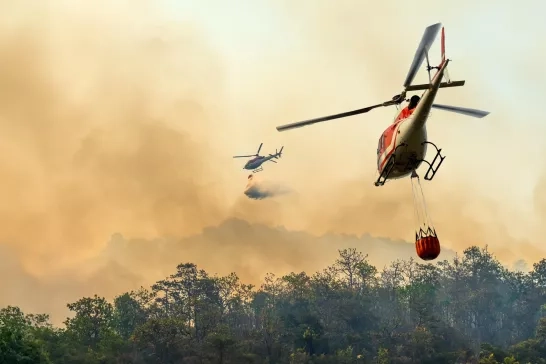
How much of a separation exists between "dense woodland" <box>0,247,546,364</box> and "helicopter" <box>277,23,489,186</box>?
3729 centimetres

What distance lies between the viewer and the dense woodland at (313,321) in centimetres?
Result: 6819

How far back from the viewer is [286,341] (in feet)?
263

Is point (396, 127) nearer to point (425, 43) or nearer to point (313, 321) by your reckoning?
point (425, 43)

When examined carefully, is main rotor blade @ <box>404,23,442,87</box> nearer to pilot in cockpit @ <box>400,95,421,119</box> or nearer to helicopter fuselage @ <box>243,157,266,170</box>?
pilot in cockpit @ <box>400,95,421,119</box>

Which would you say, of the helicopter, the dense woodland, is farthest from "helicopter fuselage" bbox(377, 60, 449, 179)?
the dense woodland

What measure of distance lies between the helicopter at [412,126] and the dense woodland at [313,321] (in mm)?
37289

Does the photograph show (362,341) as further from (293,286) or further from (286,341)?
(293,286)

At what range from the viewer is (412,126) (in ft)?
81.9

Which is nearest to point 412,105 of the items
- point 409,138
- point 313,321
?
point 409,138

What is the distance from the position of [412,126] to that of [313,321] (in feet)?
204

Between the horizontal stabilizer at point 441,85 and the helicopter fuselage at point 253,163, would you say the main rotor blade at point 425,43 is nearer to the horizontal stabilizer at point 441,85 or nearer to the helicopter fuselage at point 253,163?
the horizontal stabilizer at point 441,85

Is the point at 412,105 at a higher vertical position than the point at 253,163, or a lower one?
lower

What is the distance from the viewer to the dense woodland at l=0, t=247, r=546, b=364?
6819 cm

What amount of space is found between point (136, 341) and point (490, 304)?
7913cm
